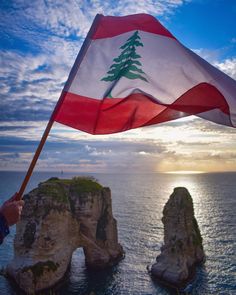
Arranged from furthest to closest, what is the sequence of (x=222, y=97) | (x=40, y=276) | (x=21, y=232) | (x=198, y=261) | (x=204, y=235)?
1. (x=204, y=235)
2. (x=198, y=261)
3. (x=21, y=232)
4. (x=40, y=276)
5. (x=222, y=97)

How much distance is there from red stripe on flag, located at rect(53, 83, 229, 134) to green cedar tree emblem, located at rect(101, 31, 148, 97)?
559 mm

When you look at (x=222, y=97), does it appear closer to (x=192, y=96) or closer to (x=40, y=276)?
(x=192, y=96)

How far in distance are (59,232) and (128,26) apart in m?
40.2

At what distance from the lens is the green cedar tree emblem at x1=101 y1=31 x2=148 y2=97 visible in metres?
7.91

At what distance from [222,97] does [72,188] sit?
47.2 metres

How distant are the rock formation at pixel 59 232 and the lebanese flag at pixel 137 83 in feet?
123

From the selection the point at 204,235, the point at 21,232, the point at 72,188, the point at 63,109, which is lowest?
the point at 204,235

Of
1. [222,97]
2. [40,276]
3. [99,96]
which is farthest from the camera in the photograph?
[40,276]

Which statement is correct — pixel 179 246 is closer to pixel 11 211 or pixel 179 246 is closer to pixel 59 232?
pixel 59 232

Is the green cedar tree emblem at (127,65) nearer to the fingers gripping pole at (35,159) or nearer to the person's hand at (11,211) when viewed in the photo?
the fingers gripping pole at (35,159)

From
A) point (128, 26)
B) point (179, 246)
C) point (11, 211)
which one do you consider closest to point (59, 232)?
point (179, 246)

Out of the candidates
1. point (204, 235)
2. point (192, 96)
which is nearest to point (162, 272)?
point (204, 235)

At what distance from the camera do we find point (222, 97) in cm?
754

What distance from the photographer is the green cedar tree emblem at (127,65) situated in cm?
791
